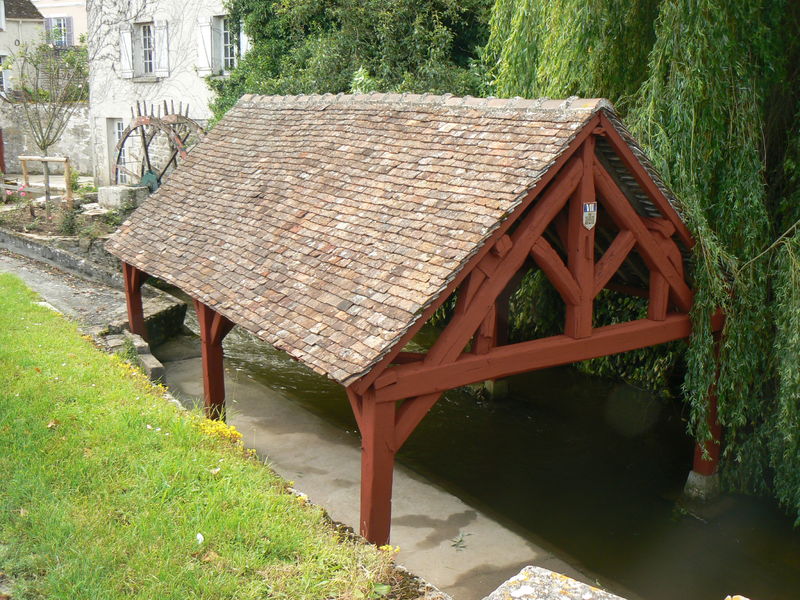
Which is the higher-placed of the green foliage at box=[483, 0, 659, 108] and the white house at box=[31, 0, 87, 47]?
the white house at box=[31, 0, 87, 47]

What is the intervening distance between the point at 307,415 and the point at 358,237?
158 inches

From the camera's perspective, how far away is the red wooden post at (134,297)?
11.0m

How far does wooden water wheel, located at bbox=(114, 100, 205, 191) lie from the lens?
18.4 m

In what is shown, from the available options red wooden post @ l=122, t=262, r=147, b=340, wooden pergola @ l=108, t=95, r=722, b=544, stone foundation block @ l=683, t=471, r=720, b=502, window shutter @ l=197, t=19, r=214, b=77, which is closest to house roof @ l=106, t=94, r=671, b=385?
wooden pergola @ l=108, t=95, r=722, b=544

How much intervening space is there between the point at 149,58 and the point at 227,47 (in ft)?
11.9

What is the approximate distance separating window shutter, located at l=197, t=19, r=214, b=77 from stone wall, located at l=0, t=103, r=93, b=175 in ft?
23.6

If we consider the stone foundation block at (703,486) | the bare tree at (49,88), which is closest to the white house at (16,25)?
the bare tree at (49,88)

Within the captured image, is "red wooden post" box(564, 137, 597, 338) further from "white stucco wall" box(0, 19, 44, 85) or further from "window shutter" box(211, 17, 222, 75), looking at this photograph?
"white stucco wall" box(0, 19, 44, 85)

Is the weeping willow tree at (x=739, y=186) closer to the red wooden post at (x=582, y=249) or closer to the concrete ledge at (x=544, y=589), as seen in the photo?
the red wooden post at (x=582, y=249)

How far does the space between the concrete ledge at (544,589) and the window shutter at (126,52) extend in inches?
902

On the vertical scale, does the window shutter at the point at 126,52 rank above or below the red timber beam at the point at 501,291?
above

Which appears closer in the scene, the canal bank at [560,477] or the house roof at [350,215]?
the house roof at [350,215]

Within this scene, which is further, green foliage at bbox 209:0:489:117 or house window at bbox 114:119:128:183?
house window at bbox 114:119:128:183

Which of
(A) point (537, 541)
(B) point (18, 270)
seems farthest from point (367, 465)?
(B) point (18, 270)
